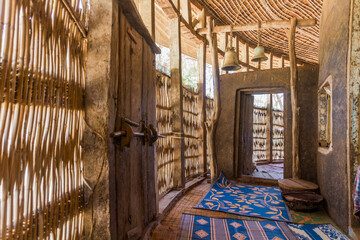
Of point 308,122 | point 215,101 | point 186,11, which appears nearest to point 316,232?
point 308,122

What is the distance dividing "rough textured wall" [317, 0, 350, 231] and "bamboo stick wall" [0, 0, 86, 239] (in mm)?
3036

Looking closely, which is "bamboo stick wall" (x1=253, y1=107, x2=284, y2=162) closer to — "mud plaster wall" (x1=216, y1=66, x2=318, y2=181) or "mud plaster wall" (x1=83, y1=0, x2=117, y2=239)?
"mud plaster wall" (x1=216, y1=66, x2=318, y2=181)

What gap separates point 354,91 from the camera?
2.70 meters

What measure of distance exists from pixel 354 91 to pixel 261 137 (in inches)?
260

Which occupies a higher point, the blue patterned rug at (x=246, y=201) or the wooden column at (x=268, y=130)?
the wooden column at (x=268, y=130)

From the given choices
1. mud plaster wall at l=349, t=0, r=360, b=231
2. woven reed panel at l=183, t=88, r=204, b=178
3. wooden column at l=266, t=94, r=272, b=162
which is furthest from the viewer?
wooden column at l=266, t=94, r=272, b=162

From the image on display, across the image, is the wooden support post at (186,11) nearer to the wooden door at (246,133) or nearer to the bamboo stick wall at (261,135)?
the wooden door at (246,133)

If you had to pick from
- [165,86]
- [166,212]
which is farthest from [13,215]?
[165,86]

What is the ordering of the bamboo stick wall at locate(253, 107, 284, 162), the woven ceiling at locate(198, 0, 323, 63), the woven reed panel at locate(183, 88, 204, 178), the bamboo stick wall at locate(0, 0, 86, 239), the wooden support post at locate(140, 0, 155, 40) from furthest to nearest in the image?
the bamboo stick wall at locate(253, 107, 284, 162) < the woven ceiling at locate(198, 0, 323, 63) < the woven reed panel at locate(183, 88, 204, 178) < the wooden support post at locate(140, 0, 155, 40) < the bamboo stick wall at locate(0, 0, 86, 239)

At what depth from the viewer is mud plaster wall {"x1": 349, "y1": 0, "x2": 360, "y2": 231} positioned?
267cm

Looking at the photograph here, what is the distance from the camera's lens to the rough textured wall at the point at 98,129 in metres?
1.52

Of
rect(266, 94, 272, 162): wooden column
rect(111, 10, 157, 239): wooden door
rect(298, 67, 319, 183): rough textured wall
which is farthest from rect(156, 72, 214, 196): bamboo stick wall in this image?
rect(266, 94, 272, 162): wooden column

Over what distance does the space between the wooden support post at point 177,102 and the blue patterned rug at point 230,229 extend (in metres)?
1.08

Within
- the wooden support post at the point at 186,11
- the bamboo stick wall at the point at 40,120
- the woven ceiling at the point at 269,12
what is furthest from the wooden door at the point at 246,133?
the bamboo stick wall at the point at 40,120
